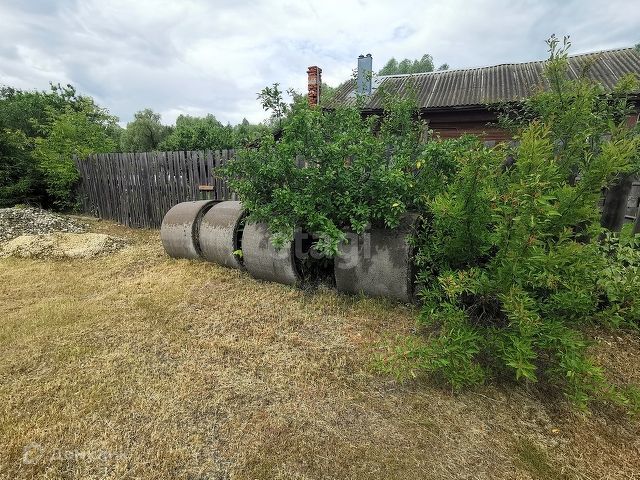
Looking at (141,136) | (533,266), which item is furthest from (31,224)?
(141,136)

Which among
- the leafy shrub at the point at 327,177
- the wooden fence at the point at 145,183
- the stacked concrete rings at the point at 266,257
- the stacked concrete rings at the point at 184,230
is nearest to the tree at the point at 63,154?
the wooden fence at the point at 145,183

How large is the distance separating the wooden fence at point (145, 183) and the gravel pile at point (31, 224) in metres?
1.30

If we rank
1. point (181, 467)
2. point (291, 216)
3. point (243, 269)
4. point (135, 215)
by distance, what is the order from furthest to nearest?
1. point (135, 215)
2. point (243, 269)
3. point (291, 216)
4. point (181, 467)

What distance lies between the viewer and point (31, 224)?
754cm

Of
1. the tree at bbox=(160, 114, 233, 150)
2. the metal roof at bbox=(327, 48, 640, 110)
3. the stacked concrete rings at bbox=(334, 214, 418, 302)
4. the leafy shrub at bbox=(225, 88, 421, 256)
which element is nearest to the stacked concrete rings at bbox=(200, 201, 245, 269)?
the leafy shrub at bbox=(225, 88, 421, 256)

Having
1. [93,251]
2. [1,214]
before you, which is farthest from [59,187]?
[93,251]

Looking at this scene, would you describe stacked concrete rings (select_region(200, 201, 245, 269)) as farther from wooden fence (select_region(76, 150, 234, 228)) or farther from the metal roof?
the metal roof

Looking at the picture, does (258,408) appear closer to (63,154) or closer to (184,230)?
(184,230)

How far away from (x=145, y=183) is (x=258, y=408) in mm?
8040

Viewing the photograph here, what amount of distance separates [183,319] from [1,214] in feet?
24.0

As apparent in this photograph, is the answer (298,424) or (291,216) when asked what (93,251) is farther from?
(298,424)

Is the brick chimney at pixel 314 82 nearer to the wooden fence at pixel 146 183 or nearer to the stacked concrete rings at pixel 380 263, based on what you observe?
the wooden fence at pixel 146 183

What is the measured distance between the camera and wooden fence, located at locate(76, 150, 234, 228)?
7.63 m

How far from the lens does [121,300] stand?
388cm
